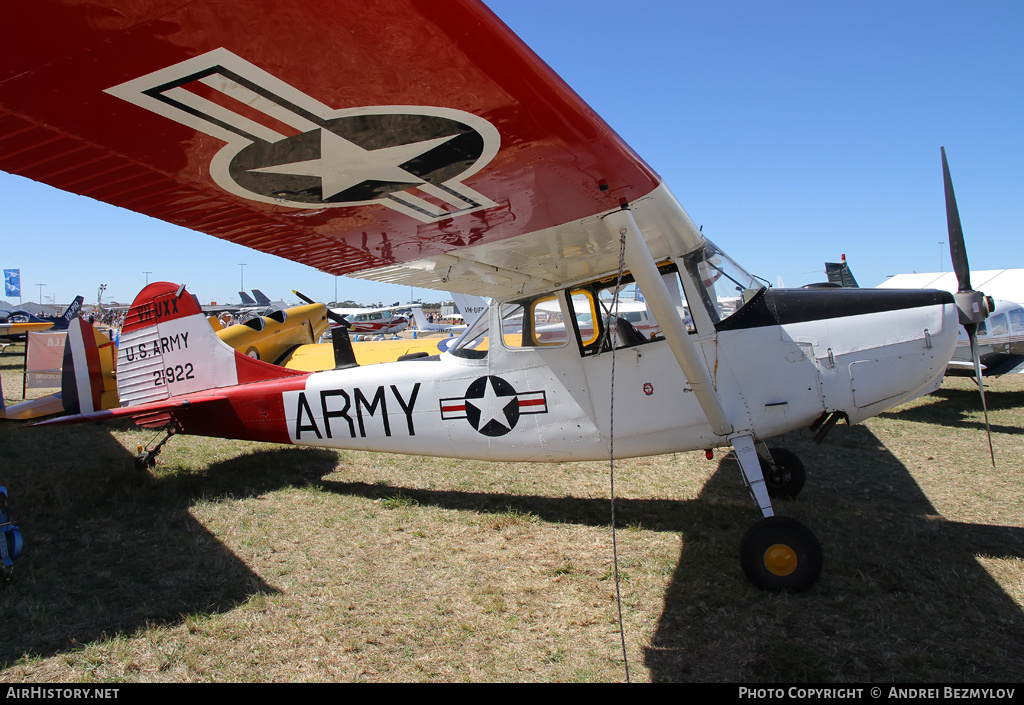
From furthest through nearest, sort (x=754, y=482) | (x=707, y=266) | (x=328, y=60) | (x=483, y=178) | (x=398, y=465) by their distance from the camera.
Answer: (x=398, y=465)
(x=707, y=266)
(x=754, y=482)
(x=483, y=178)
(x=328, y=60)

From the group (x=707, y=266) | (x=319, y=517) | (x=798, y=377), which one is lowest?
(x=319, y=517)

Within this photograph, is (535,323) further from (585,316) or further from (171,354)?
(171,354)

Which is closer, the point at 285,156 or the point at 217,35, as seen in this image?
the point at 217,35

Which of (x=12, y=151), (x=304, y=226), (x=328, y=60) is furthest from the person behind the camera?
(x=304, y=226)

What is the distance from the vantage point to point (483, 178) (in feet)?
7.00

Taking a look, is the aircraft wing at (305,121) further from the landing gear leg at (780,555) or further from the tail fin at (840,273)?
the tail fin at (840,273)

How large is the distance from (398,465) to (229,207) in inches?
182

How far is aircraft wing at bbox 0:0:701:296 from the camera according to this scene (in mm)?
1189

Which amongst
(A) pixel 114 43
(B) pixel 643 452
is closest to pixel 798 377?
(B) pixel 643 452

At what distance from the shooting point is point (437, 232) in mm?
2760

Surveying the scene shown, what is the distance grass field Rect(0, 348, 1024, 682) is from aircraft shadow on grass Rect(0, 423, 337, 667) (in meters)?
0.02

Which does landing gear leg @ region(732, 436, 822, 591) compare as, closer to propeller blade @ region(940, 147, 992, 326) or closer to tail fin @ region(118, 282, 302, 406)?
propeller blade @ region(940, 147, 992, 326)

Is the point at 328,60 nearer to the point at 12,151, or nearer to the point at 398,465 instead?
the point at 12,151

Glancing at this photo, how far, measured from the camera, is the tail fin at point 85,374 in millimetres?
7504
